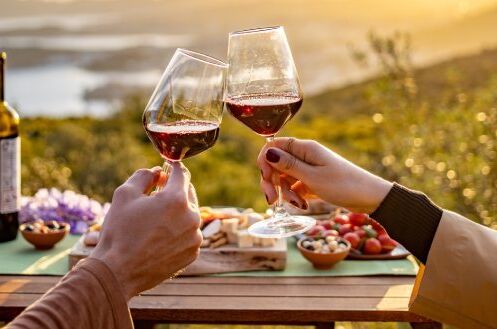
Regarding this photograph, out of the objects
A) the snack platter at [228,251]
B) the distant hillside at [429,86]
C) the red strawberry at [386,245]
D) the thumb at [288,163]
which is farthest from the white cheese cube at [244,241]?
the distant hillside at [429,86]

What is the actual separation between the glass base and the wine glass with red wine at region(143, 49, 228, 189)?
41 centimetres

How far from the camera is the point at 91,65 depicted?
48.4ft

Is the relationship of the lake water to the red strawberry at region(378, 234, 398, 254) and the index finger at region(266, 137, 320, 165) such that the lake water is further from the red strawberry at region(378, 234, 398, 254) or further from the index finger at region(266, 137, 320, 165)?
the index finger at region(266, 137, 320, 165)

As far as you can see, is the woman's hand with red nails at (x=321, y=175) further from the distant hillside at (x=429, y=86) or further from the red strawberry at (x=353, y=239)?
the distant hillside at (x=429, y=86)

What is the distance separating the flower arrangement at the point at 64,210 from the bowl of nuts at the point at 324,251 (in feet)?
2.96

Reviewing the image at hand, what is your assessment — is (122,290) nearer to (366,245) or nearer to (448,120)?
(366,245)

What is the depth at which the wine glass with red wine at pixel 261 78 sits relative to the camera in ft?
6.12

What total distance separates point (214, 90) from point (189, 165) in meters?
6.59

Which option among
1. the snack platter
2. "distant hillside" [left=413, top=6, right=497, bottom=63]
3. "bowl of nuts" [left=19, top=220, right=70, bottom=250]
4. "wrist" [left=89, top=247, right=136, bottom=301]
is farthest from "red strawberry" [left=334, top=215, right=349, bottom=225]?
"distant hillside" [left=413, top=6, right=497, bottom=63]

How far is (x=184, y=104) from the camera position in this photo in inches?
66.8

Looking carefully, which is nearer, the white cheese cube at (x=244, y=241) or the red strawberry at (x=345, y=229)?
the white cheese cube at (x=244, y=241)

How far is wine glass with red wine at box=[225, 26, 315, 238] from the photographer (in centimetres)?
187

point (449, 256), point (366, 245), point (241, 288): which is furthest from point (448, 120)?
point (449, 256)

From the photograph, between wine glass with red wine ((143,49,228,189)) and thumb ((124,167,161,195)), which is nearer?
thumb ((124,167,161,195))
